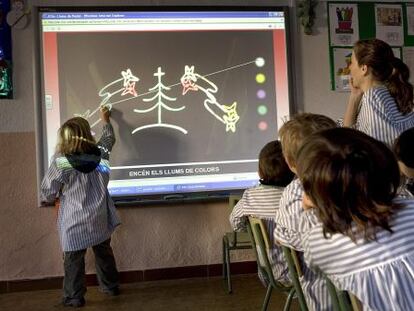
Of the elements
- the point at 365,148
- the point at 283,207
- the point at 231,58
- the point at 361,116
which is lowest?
Answer: the point at 283,207

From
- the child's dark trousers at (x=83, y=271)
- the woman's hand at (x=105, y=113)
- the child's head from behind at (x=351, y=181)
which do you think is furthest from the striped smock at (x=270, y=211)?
the woman's hand at (x=105, y=113)

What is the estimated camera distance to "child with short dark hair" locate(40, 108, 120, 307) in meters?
2.74

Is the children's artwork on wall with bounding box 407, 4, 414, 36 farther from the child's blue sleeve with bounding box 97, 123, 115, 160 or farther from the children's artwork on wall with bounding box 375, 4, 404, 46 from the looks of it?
the child's blue sleeve with bounding box 97, 123, 115, 160

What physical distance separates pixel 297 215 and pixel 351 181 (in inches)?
18.2

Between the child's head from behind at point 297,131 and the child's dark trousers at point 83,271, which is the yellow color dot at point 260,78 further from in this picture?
the child's head from behind at point 297,131

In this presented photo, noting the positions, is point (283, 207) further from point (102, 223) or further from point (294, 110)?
point (294, 110)

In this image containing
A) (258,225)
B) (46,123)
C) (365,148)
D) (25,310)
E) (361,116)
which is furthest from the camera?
(46,123)

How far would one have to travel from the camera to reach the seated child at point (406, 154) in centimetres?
170

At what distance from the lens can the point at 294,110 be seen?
327 cm

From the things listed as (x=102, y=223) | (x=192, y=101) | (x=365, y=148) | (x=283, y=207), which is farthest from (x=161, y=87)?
(x=365, y=148)

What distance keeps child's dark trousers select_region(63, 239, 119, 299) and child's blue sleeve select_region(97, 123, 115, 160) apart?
0.54 m

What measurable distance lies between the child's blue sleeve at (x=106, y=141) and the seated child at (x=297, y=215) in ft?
5.25

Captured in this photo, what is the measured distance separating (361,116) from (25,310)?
2.14 m

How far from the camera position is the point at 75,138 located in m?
2.73
